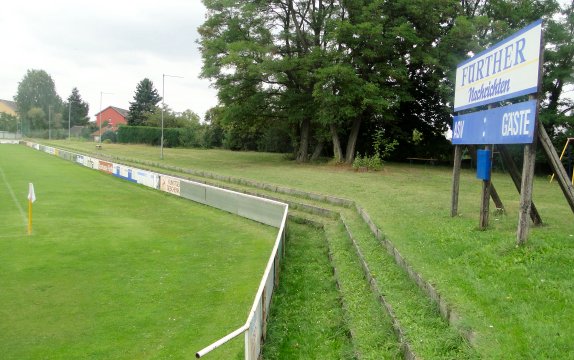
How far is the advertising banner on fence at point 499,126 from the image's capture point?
23.4ft

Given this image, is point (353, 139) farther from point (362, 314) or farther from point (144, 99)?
point (144, 99)

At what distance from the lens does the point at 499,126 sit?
8242 mm

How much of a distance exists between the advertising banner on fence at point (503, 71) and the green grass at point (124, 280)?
220 inches

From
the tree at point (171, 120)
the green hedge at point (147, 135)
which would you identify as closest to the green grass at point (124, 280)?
the green hedge at point (147, 135)

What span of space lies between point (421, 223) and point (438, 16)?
2067cm

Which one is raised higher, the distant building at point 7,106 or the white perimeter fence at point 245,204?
the distant building at point 7,106

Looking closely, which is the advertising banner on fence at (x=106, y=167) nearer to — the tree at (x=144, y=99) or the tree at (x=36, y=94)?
the tree at (x=144, y=99)

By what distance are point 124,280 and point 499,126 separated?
7350 millimetres

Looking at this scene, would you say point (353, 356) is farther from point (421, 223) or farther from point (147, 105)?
point (147, 105)

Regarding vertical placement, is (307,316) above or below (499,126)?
below

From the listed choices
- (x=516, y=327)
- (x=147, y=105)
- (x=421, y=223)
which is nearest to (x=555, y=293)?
(x=516, y=327)

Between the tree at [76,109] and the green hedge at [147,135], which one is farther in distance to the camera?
the tree at [76,109]

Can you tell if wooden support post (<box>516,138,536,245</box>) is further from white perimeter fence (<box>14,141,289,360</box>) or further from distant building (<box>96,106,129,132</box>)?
distant building (<box>96,106,129,132</box>)

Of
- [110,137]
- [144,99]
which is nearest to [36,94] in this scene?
[144,99]
